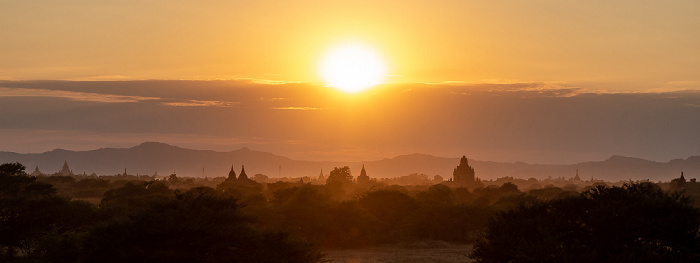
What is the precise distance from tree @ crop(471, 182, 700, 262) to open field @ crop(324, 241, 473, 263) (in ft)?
65.7

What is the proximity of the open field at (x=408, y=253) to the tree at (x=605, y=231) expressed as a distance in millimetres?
20014

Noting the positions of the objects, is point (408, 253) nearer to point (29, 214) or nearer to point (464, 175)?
point (29, 214)

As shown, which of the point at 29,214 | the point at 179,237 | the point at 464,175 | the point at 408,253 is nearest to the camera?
the point at 179,237

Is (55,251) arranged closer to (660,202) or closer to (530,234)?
(530,234)

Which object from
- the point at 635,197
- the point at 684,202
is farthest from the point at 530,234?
the point at 684,202

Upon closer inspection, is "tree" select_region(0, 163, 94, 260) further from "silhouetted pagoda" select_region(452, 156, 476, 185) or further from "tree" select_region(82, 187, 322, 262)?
"silhouetted pagoda" select_region(452, 156, 476, 185)

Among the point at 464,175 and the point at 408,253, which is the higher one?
the point at 408,253

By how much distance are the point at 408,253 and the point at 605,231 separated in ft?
97.8

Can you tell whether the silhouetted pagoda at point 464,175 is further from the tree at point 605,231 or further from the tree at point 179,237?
the tree at point 179,237

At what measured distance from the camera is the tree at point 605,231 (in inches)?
1205

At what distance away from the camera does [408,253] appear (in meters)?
60.4

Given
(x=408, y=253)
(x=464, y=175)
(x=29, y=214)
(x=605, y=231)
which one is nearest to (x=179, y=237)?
(x=605, y=231)

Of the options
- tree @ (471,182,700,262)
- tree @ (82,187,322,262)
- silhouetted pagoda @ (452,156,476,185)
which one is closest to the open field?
tree @ (82,187,322,262)

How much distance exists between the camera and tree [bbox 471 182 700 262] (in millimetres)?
30609
